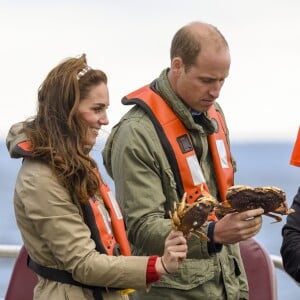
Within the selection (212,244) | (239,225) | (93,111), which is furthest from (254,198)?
(93,111)

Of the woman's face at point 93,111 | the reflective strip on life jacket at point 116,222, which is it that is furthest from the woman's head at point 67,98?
the reflective strip on life jacket at point 116,222

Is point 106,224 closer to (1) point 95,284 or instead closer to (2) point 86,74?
(1) point 95,284

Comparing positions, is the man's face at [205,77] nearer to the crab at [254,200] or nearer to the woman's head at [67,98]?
the woman's head at [67,98]

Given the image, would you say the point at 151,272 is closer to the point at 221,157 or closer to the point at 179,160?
the point at 179,160

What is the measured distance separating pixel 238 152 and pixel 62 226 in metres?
14.9

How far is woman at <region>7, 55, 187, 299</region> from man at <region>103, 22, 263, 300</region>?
18cm

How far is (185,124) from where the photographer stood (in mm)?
3145

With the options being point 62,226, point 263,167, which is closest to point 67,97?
point 62,226

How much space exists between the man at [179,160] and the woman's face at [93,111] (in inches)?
8.2

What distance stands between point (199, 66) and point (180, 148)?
253mm

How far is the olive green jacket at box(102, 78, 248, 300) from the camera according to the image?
2984 millimetres

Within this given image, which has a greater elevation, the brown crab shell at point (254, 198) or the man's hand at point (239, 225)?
the brown crab shell at point (254, 198)

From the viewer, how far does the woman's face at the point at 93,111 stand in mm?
2807

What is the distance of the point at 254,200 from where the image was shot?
2.70 metres
